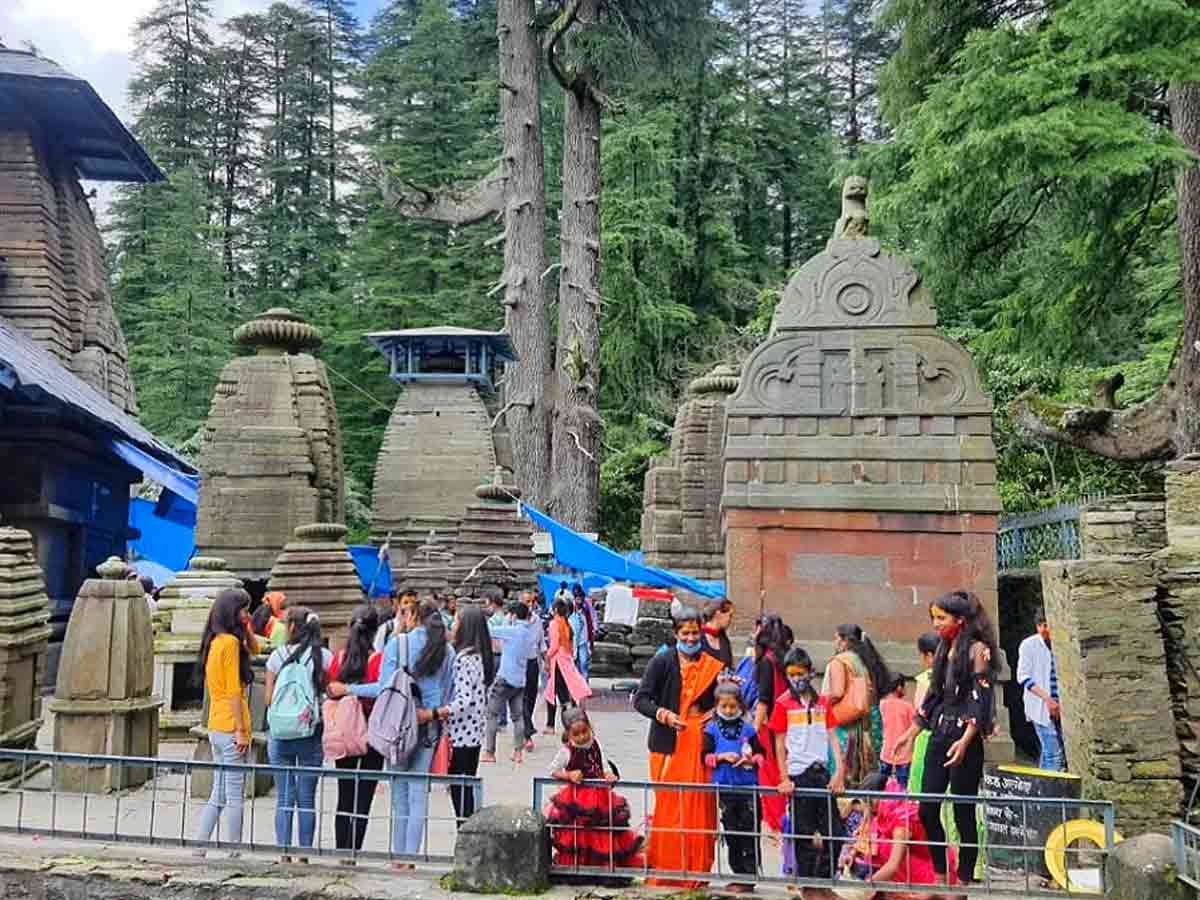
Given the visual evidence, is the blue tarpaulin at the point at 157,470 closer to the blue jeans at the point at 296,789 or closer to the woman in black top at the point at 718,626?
the blue jeans at the point at 296,789

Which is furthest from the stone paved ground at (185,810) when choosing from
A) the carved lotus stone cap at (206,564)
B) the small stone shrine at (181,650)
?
the carved lotus stone cap at (206,564)

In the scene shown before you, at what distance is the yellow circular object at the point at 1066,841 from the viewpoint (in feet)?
16.9

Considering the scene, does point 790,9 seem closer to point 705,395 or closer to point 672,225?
point 672,225

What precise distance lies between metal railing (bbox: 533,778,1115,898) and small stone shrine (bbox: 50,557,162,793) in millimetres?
4106

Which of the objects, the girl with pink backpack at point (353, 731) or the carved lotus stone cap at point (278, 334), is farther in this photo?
the carved lotus stone cap at point (278, 334)

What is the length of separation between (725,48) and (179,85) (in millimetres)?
20926

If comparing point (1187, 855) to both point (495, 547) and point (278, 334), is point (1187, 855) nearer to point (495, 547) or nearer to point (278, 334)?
point (495, 547)

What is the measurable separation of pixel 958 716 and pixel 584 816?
2.05m

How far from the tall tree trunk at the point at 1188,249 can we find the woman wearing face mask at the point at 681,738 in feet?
26.7

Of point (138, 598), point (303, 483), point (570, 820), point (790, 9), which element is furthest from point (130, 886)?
point (790, 9)

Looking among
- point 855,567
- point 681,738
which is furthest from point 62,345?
point 681,738

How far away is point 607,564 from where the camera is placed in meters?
15.1

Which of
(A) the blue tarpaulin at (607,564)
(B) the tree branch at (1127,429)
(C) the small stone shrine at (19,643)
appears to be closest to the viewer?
(C) the small stone shrine at (19,643)

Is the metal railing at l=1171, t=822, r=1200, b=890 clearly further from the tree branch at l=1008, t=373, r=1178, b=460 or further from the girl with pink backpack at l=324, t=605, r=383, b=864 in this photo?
the tree branch at l=1008, t=373, r=1178, b=460
